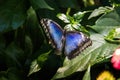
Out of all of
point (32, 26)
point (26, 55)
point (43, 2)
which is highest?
point (43, 2)

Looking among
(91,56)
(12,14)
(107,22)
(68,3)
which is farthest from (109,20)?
(12,14)

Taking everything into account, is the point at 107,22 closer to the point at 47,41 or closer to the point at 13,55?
the point at 47,41

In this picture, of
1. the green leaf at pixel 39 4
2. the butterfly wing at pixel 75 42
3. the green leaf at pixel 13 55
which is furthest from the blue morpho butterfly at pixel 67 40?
the green leaf at pixel 13 55

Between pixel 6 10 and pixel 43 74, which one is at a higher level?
pixel 6 10

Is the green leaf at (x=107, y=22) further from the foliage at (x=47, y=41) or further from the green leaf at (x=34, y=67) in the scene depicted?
the green leaf at (x=34, y=67)

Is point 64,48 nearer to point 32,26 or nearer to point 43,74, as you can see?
point 43,74

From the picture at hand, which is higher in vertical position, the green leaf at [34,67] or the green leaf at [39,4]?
the green leaf at [39,4]

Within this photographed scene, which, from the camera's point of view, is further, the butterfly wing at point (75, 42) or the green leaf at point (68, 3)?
the green leaf at point (68, 3)

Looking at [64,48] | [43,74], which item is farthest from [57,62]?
[64,48]
